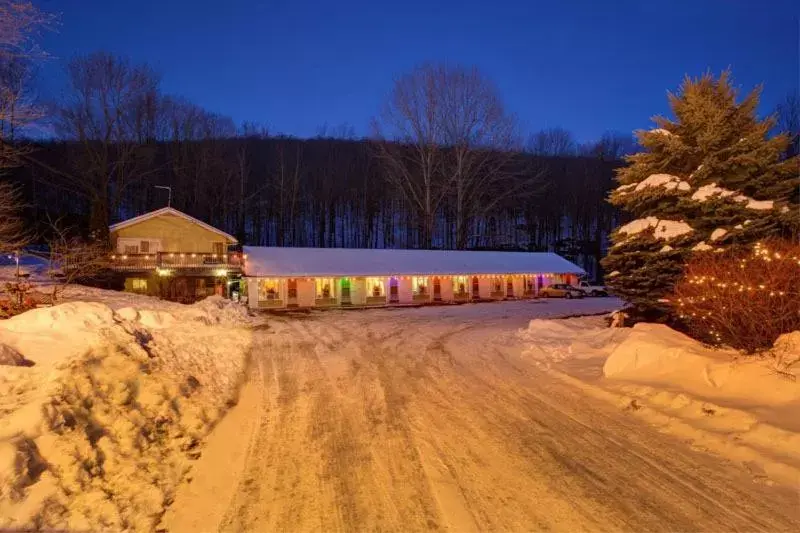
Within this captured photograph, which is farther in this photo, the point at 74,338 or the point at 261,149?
the point at 261,149

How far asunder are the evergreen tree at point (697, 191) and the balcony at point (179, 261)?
949 inches

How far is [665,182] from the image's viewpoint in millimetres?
14828

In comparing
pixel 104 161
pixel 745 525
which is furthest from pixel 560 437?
pixel 104 161

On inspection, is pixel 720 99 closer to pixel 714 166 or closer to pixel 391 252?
pixel 714 166

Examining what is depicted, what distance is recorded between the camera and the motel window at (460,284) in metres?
36.3

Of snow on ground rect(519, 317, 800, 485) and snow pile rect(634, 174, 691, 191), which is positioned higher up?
snow pile rect(634, 174, 691, 191)

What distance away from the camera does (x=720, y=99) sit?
49.0 ft

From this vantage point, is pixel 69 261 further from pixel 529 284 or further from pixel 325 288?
pixel 529 284

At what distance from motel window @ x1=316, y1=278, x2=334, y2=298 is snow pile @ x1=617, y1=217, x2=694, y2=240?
20.6 metres

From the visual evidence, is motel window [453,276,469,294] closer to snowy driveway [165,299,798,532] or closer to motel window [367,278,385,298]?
motel window [367,278,385,298]

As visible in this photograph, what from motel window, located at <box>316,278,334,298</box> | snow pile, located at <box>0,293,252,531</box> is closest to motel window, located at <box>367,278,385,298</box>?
motel window, located at <box>316,278,334,298</box>

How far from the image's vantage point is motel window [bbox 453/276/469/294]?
36344 mm

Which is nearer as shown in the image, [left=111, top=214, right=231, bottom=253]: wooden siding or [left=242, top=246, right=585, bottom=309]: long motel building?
[left=242, top=246, right=585, bottom=309]: long motel building

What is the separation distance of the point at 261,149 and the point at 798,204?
230 feet
